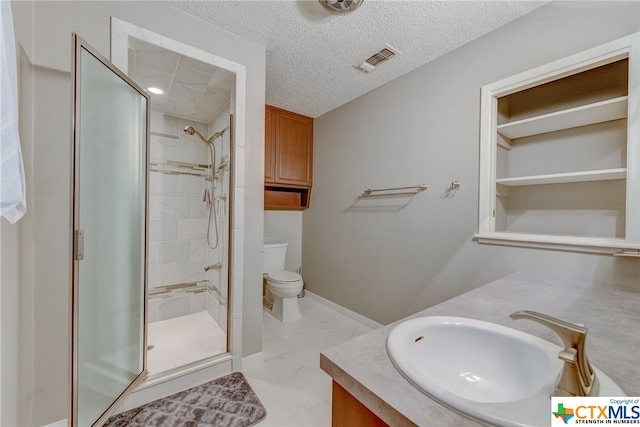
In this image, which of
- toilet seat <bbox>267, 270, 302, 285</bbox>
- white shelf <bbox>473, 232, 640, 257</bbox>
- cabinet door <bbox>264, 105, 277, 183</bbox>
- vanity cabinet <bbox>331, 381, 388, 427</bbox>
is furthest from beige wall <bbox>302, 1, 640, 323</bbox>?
vanity cabinet <bbox>331, 381, 388, 427</bbox>

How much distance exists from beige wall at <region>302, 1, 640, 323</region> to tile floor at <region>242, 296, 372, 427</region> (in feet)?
1.19

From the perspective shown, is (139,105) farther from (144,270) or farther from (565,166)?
(565,166)

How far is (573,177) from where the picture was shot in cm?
134

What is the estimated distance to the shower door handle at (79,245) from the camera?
3.21ft

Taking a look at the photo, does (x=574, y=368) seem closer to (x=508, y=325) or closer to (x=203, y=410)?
Answer: (x=508, y=325)

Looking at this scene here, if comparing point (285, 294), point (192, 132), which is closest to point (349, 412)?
point (285, 294)

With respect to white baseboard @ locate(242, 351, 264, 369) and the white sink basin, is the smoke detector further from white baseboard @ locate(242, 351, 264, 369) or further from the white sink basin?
white baseboard @ locate(242, 351, 264, 369)

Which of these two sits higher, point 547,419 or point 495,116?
point 495,116

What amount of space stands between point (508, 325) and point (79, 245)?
5.28ft

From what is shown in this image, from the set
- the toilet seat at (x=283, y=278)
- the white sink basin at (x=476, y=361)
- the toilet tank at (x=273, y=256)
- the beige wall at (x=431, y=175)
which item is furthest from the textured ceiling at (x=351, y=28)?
the toilet seat at (x=283, y=278)

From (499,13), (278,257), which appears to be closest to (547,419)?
(499,13)

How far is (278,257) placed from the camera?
298cm

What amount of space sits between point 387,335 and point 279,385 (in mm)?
1257

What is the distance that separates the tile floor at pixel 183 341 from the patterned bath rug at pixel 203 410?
21 cm
